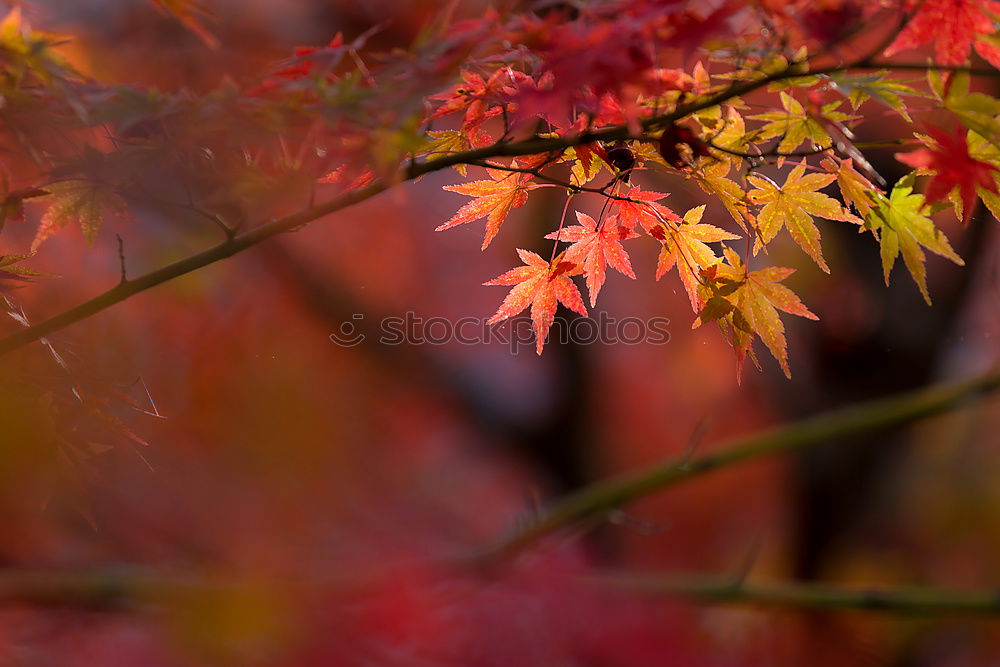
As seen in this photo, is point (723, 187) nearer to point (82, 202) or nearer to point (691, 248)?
point (691, 248)

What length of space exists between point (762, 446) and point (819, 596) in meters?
0.38

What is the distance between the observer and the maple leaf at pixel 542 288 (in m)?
0.95

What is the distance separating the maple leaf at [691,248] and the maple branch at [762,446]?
1009mm

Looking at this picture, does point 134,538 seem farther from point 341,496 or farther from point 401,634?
point 401,634

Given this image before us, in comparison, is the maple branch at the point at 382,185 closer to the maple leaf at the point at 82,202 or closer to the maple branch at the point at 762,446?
the maple leaf at the point at 82,202

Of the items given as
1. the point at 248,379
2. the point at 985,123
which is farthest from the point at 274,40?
the point at 985,123

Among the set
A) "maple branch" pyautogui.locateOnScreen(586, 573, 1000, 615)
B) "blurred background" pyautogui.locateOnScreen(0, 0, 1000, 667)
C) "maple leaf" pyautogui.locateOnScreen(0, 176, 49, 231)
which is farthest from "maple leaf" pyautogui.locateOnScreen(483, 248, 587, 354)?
"maple branch" pyautogui.locateOnScreen(586, 573, 1000, 615)

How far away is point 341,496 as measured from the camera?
3529 mm

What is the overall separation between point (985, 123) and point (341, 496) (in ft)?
10.3

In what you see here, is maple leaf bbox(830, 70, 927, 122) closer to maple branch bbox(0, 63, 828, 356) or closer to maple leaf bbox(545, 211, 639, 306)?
maple branch bbox(0, 63, 828, 356)

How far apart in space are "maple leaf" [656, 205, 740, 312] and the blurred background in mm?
869

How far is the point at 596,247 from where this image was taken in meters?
0.97

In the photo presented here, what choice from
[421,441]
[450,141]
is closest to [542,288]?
[450,141]

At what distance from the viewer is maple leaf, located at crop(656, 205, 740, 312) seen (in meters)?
0.90
